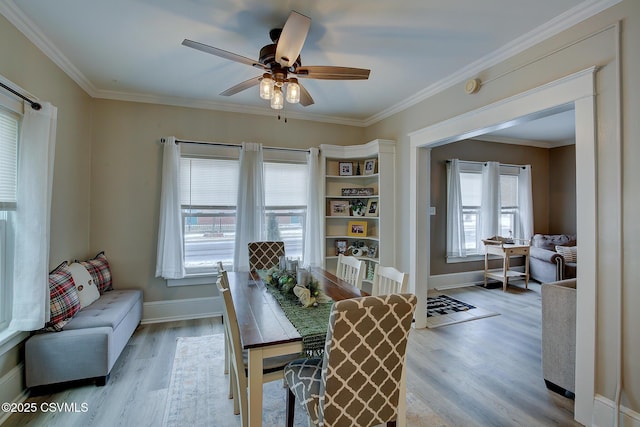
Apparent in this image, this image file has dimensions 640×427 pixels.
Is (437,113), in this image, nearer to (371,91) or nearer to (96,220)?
(371,91)

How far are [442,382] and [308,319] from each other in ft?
4.91

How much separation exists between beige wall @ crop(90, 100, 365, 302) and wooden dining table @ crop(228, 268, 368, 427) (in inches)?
79.1

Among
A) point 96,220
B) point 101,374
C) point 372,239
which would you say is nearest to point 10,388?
point 101,374

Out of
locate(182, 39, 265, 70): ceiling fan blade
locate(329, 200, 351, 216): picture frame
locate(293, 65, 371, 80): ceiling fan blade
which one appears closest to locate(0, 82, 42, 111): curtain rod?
locate(182, 39, 265, 70): ceiling fan blade

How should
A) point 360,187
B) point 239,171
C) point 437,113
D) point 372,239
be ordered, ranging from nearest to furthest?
1. point 437,113
2. point 239,171
3. point 372,239
4. point 360,187

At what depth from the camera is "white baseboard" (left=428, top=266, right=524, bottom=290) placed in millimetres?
5195

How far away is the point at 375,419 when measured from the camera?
139 cm

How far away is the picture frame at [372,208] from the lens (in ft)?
13.7

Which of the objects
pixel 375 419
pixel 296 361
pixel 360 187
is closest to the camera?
pixel 375 419

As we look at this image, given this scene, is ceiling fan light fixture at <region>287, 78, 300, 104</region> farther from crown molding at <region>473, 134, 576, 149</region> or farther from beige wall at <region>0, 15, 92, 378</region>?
crown molding at <region>473, 134, 576, 149</region>

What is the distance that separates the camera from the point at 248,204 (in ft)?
12.6

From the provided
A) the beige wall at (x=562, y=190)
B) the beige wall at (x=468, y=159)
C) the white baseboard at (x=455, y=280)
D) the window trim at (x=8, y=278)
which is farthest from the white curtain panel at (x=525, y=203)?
the window trim at (x=8, y=278)

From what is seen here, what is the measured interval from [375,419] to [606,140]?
214 cm

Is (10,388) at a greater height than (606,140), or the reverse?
(606,140)
